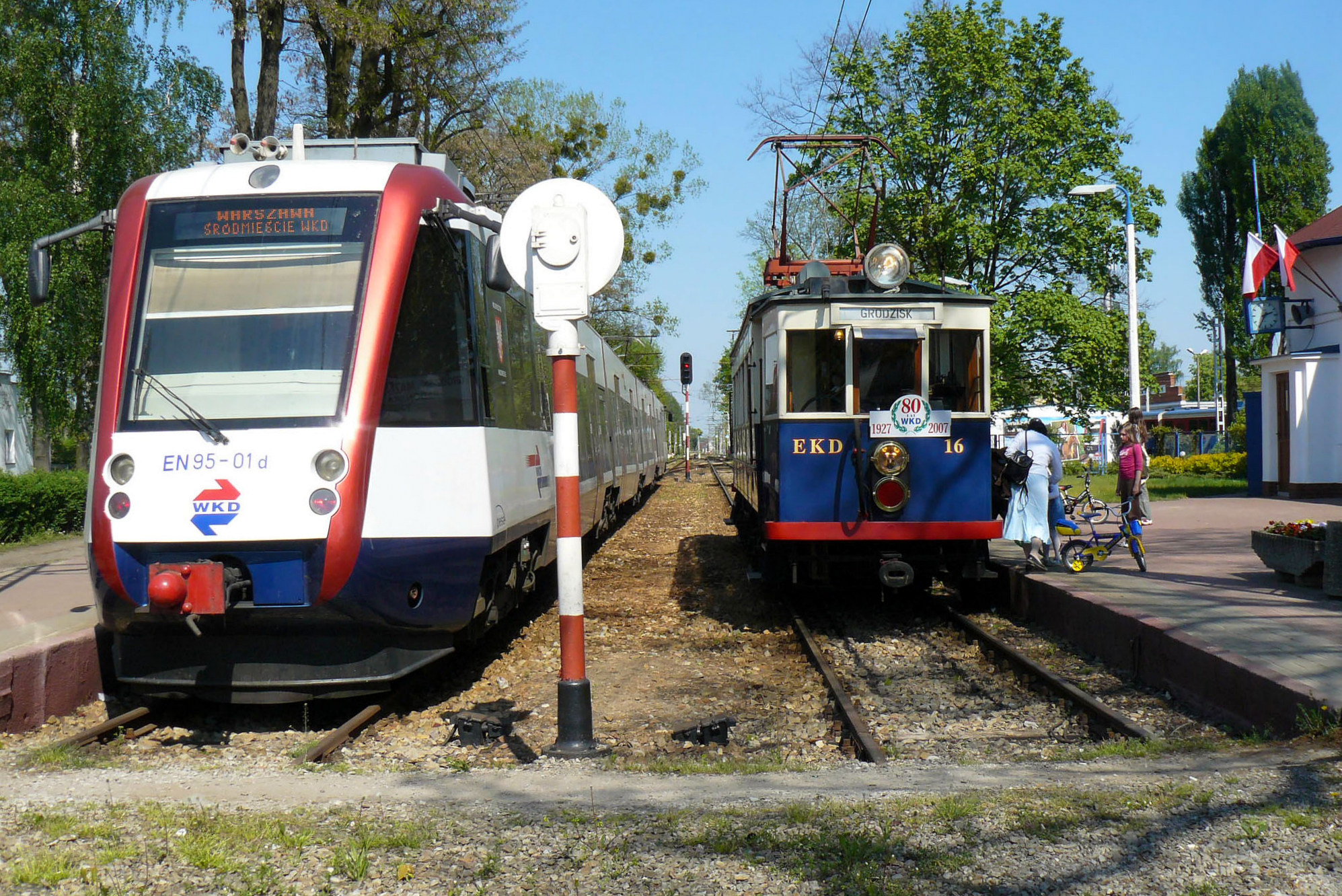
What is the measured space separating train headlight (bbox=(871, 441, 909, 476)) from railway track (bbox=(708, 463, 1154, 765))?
4.91 ft

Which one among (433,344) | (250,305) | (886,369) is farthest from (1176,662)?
(250,305)

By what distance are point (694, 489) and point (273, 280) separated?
29372 millimetres

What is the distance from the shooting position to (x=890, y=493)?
366 inches

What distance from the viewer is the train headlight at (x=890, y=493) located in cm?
928

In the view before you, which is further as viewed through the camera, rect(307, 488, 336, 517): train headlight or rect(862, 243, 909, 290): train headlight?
Answer: rect(862, 243, 909, 290): train headlight

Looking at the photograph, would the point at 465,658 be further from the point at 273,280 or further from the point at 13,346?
the point at 13,346

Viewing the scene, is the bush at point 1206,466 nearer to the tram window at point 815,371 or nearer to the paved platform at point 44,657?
the tram window at point 815,371

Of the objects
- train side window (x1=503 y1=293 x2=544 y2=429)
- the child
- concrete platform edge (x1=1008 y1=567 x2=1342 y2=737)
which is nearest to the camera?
concrete platform edge (x1=1008 y1=567 x2=1342 y2=737)

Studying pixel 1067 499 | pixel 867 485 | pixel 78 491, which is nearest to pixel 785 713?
pixel 867 485

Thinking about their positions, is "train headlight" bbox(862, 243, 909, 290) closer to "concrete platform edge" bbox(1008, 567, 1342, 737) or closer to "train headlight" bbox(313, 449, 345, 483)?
"concrete platform edge" bbox(1008, 567, 1342, 737)

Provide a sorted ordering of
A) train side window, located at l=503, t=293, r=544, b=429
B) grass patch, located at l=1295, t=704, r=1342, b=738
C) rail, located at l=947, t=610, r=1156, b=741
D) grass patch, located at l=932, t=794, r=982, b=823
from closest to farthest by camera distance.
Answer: grass patch, located at l=932, t=794, r=982, b=823 → grass patch, located at l=1295, t=704, r=1342, b=738 → rail, located at l=947, t=610, r=1156, b=741 → train side window, located at l=503, t=293, r=544, b=429

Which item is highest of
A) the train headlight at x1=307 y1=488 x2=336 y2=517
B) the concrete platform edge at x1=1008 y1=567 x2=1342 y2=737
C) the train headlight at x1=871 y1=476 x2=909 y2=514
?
the train headlight at x1=307 y1=488 x2=336 y2=517

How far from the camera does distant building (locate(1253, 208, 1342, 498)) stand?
21.6 meters

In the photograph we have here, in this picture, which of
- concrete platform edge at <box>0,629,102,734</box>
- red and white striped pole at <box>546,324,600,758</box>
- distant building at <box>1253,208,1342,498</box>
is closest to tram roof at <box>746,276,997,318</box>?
red and white striped pole at <box>546,324,600,758</box>
